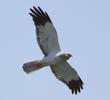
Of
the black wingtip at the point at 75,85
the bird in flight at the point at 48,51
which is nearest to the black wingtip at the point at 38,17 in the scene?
the bird in flight at the point at 48,51

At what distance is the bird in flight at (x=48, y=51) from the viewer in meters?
17.6

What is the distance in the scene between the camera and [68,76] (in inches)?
744

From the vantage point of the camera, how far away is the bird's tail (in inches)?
690

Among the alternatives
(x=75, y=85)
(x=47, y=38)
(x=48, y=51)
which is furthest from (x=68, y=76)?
(x=47, y=38)

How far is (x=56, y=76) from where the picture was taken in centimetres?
1848

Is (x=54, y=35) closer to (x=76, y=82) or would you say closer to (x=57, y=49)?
(x=57, y=49)

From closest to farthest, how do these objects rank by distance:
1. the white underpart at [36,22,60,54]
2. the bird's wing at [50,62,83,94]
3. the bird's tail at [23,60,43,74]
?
the bird's tail at [23,60,43,74] < the white underpart at [36,22,60,54] < the bird's wing at [50,62,83,94]

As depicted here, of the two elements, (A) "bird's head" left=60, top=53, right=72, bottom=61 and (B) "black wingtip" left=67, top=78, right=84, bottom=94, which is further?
(B) "black wingtip" left=67, top=78, right=84, bottom=94

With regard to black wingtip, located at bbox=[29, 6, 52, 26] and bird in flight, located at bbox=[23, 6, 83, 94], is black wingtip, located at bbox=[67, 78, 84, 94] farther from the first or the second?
black wingtip, located at bbox=[29, 6, 52, 26]

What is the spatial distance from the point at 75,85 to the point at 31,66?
276 cm

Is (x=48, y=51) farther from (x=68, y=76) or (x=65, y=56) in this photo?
(x=68, y=76)

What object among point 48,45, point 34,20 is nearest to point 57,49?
point 48,45

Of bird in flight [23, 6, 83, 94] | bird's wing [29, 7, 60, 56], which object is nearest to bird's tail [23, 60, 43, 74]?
bird in flight [23, 6, 83, 94]

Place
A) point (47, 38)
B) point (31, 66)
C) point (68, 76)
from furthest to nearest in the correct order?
point (68, 76) → point (47, 38) → point (31, 66)
